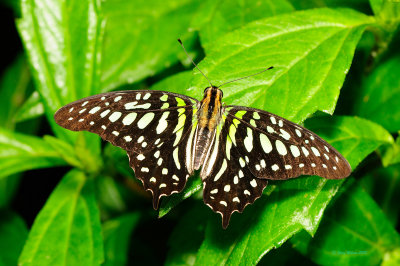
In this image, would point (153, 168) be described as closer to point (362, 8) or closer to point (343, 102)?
point (343, 102)

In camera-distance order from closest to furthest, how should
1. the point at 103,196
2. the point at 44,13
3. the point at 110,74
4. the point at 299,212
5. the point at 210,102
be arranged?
the point at 299,212 < the point at 210,102 < the point at 44,13 < the point at 110,74 < the point at 103,196

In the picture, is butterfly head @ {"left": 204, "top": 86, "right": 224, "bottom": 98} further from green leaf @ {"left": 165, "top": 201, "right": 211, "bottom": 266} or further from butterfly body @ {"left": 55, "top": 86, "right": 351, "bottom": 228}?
green leaf @ {"left": 165, "top": 201, "right": 211, "bottom": 266}

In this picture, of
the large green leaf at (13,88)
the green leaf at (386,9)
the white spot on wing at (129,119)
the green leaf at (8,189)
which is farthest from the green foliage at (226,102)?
the large green leaf at (13,88)

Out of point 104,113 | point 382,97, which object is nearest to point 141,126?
point 104,113

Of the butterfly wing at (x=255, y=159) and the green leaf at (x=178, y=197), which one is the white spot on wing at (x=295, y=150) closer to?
the butterfly wing at (x=255, y=159)

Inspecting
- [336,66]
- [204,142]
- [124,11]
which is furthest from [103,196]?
[336,66]

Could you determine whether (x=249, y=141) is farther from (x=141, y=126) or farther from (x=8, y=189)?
(x=8, y=189)
